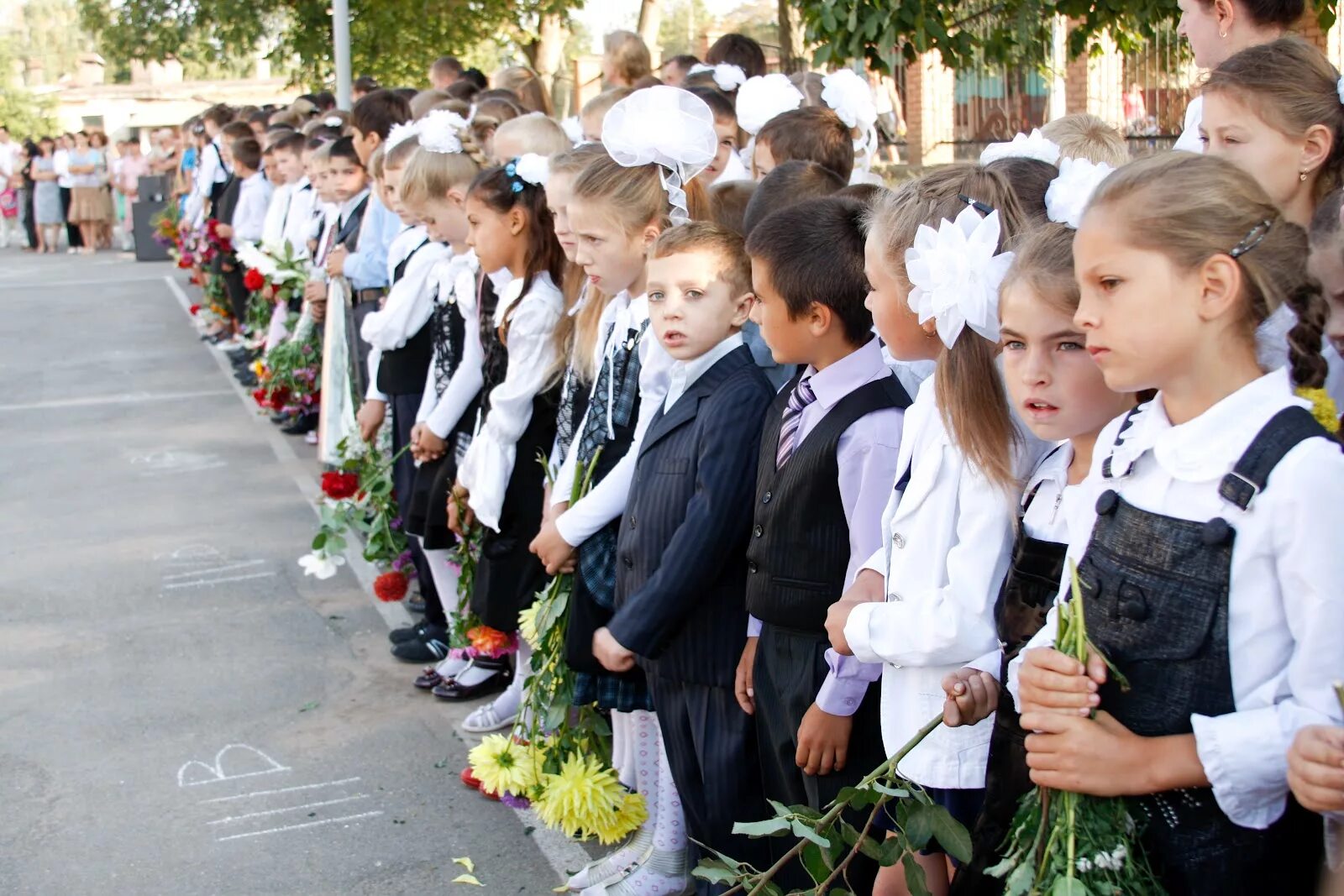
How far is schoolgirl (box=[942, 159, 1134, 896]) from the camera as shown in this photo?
90.6 inches

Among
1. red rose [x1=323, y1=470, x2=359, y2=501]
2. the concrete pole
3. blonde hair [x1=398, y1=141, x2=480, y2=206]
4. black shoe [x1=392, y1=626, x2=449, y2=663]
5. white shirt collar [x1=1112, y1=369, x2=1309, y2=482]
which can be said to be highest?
the concrete pole

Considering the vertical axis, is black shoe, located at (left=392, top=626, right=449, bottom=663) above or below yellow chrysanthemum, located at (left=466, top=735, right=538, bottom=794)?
below

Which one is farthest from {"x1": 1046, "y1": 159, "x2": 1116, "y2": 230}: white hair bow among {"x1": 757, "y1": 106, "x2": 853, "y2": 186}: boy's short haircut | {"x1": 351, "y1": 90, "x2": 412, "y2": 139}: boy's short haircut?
{"x1": 351, "y1": 90, "x2": 412, "y2": 139}: boy's short haircut

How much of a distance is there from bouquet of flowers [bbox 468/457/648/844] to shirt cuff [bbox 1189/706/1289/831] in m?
2.18

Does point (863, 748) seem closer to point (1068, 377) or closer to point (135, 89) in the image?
point (1068, 377)

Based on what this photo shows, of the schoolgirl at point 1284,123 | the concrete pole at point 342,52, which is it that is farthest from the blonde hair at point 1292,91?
the concrete pole at point 342,52

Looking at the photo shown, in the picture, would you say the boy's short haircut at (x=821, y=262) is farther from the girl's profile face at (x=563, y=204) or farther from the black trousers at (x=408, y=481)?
the black trousers at (x=408, y=481)

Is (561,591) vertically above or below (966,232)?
below

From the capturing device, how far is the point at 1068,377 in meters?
2.30

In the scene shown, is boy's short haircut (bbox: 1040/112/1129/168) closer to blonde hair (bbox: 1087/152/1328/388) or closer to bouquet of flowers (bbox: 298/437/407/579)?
blonde hair (bbox: 1087/152/1328/388)

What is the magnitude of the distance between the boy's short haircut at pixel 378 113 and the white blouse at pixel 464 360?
105 inches

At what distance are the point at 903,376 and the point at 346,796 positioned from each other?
7.81 feet

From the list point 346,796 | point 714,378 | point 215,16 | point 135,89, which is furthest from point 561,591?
point 135,89

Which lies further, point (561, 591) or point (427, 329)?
point (427, 329)
